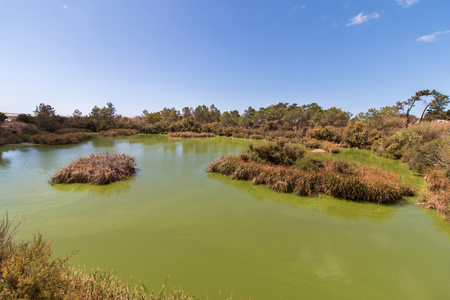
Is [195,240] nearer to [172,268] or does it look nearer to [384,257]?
[172,268]

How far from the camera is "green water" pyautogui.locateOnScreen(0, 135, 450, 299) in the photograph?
389 cm

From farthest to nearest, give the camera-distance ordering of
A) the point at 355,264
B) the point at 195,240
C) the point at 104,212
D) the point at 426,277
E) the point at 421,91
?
the point at 421,91, the point at 104,212, the point at 195,240, the point at 355,264, the point at 426,277

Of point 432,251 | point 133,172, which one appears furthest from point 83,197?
point 432,251

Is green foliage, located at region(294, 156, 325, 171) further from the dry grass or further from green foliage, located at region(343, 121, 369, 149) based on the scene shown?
the dry grass

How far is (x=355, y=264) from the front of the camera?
14.7 ft

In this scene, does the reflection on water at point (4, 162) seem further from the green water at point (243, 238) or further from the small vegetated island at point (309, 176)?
the small vegetated island at point (309, 176)

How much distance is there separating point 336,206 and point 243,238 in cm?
486

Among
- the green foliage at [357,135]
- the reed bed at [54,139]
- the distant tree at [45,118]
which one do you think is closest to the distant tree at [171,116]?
the distant tree at [45,118]

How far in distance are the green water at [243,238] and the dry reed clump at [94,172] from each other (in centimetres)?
57

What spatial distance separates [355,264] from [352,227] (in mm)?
2033

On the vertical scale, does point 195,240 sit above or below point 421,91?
below

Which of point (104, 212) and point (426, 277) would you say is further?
point (104, 212)

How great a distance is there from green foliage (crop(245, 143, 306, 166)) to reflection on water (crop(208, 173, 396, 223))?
3.57m

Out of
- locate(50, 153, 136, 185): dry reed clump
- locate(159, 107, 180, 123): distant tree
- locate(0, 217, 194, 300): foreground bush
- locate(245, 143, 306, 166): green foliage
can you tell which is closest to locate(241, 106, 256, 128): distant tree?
locate(159, 107, 180, 123): distant tree
